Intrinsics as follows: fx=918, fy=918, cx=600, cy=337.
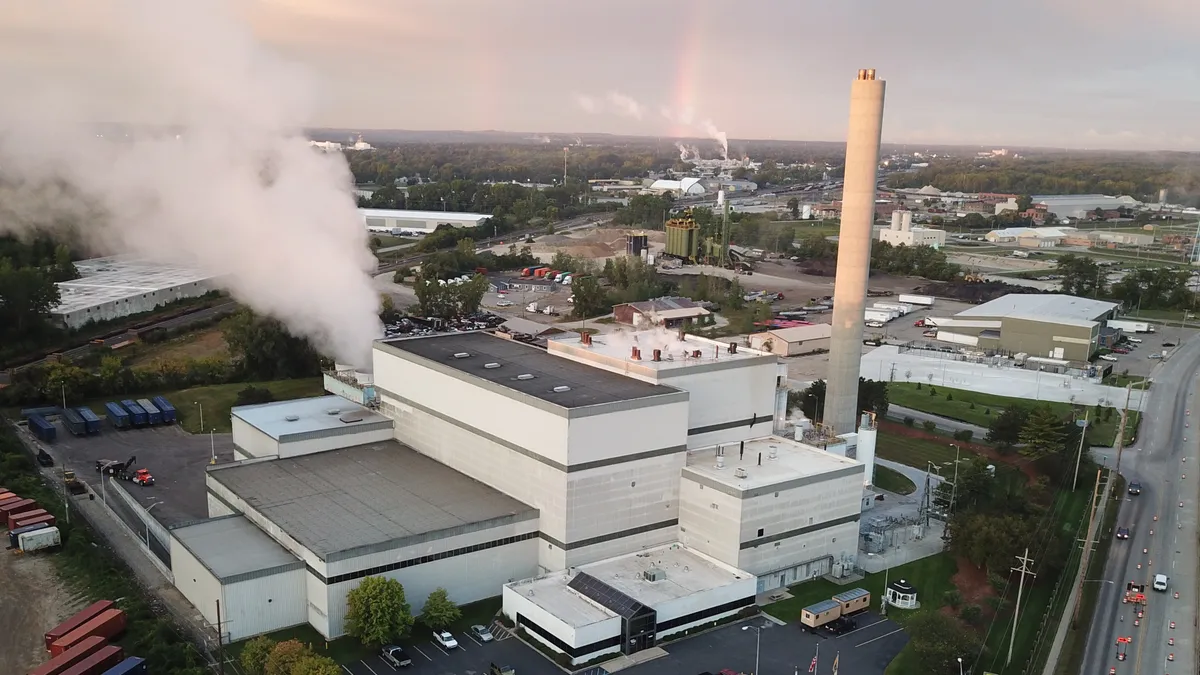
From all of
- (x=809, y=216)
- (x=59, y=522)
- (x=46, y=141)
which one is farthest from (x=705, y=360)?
(x=809, y=216)

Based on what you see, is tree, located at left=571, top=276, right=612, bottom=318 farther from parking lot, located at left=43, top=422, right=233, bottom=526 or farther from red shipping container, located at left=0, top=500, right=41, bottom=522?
red shipping container, located at left=0, top=500, right=41, bottom=522

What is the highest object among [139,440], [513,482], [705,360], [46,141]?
[46,141]

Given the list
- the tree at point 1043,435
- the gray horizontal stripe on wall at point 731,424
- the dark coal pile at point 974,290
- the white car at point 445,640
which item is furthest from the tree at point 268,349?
the dark coal pile at point 974,290

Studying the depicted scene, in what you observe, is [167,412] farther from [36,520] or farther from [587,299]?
[587,299]

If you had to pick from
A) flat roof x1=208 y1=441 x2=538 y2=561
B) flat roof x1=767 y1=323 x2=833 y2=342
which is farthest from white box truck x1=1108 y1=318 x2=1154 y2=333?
flat roof x1=208 y1=441 x2=538 y2=561

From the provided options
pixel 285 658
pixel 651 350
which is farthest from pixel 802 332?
pixel 285 658

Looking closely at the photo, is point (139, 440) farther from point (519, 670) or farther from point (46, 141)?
point (519, 670)
